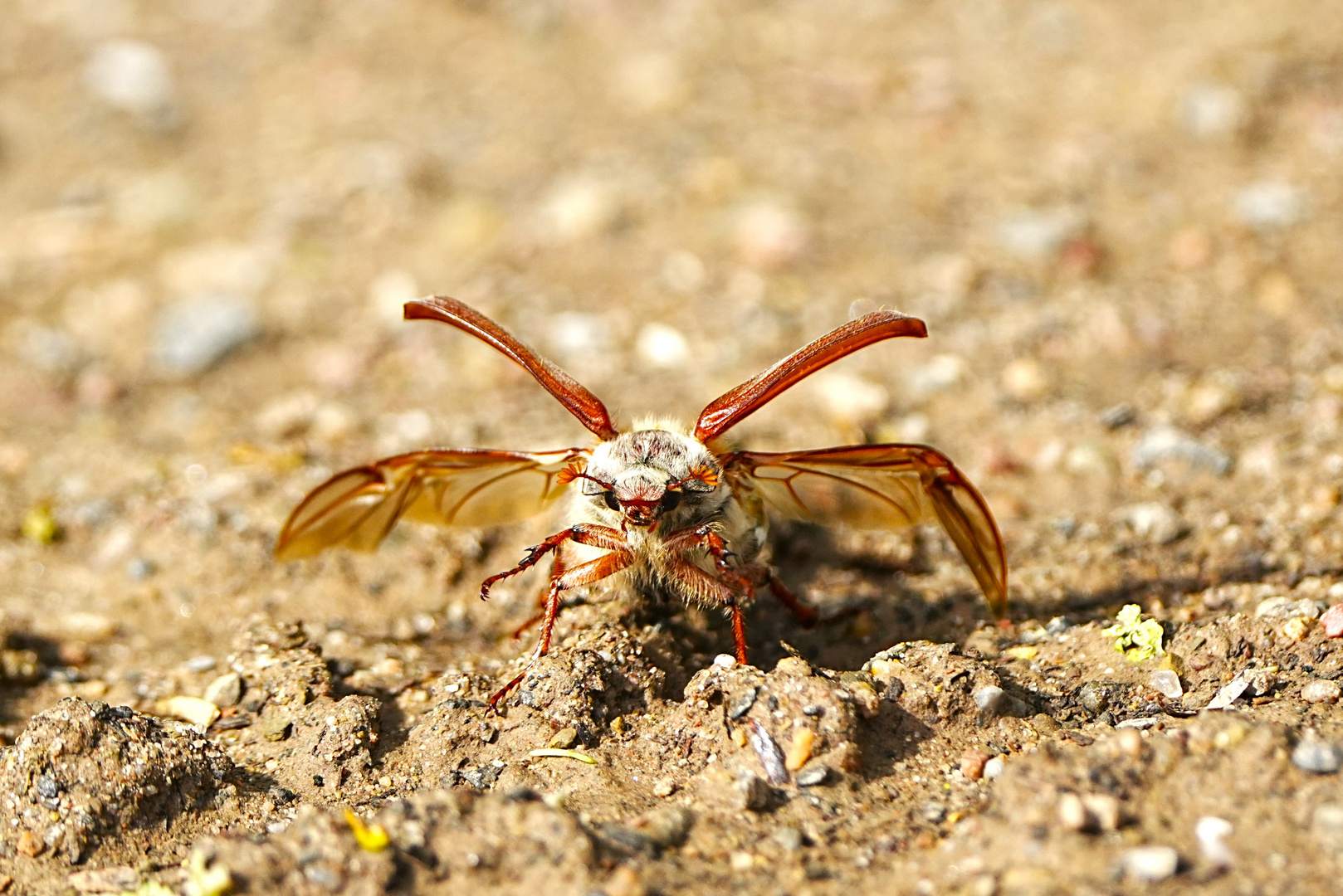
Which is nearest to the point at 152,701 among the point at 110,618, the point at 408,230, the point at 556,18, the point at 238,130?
the point at 110,618

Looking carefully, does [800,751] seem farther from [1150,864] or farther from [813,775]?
[1150,864]

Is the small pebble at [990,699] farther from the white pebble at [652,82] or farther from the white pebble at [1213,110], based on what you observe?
the white pebble at [652,82]

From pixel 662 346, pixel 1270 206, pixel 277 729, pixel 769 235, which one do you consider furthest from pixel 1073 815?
pixel 1270 206

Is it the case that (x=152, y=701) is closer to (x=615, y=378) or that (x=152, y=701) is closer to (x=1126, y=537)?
(x=615, y=378)

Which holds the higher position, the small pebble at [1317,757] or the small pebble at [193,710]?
the small pebble at [193,710]

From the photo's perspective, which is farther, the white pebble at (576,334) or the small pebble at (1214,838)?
the white pebble at (576,334)

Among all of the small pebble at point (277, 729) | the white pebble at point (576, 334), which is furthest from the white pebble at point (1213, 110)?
the small pebble at point (277, 729)
